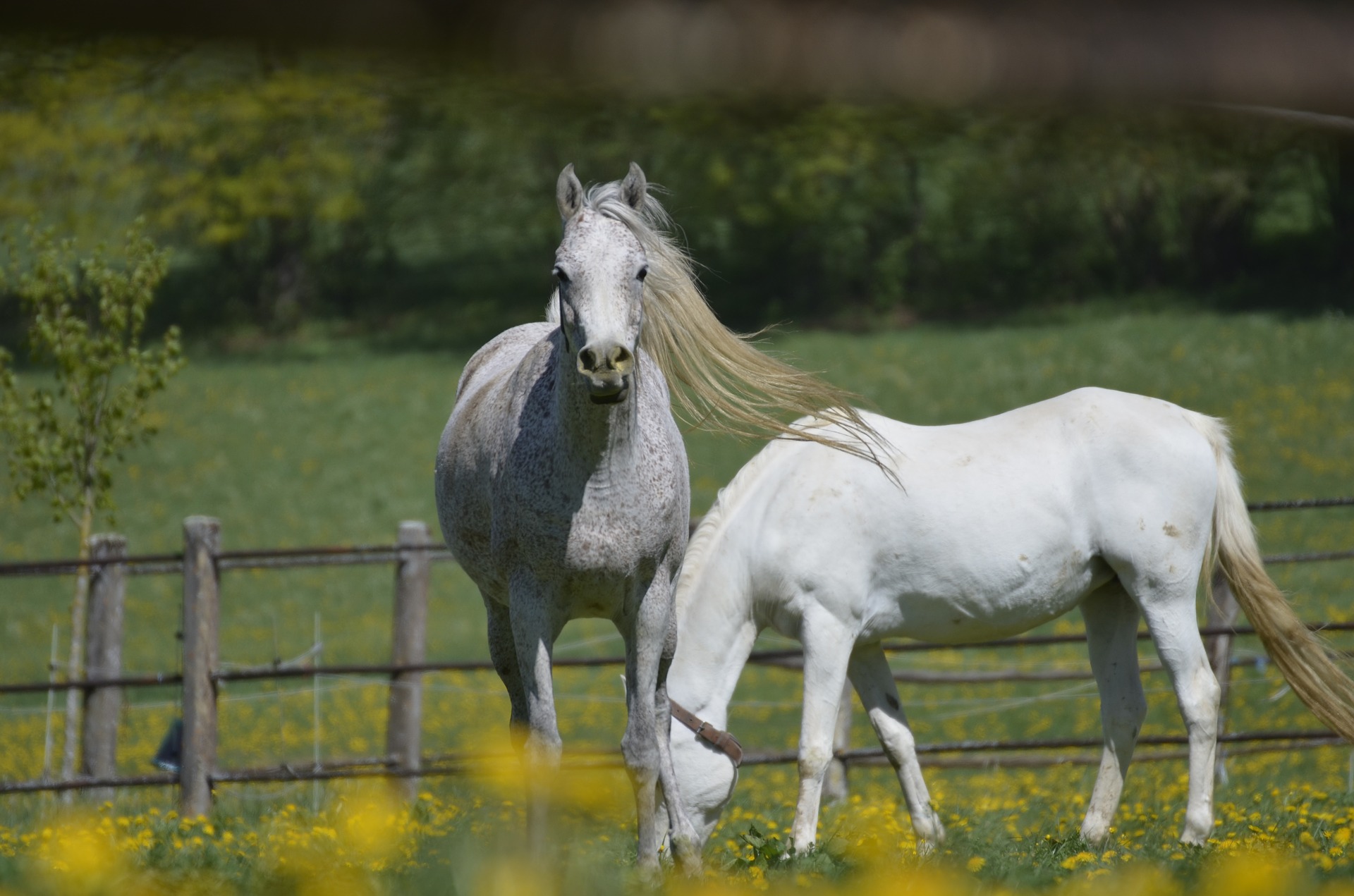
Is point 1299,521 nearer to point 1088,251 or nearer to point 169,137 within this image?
point 1088,251

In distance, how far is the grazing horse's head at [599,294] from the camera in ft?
9.27

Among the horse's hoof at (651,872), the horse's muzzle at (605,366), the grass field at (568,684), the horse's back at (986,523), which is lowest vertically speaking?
the grass field at (568,684)

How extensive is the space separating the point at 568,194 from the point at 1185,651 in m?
3.06

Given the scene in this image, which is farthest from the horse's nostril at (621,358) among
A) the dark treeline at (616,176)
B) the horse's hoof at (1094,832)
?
the horse's hoof at (1094,832)

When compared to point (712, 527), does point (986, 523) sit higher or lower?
higher

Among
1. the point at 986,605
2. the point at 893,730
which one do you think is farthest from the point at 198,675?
the point at 986,605

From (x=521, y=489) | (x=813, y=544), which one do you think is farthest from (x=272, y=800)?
(x=521, y=489)

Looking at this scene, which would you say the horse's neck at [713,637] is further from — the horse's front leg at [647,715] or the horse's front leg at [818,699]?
the horse's front leg at [647,715]

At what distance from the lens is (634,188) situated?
3.34 meters

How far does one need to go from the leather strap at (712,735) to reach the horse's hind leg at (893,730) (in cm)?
66

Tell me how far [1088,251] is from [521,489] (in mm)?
11378

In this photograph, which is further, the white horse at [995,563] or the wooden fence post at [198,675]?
the wooden fence post at [198,675]

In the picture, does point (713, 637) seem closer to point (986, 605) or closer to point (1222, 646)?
point (986, 605)

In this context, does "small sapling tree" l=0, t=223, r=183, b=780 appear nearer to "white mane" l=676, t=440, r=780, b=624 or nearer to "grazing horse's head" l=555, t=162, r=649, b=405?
"white mane" l=676, t=440, r=780, b=624
